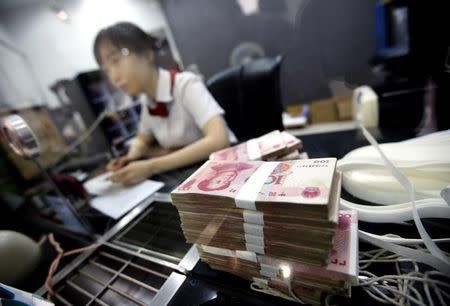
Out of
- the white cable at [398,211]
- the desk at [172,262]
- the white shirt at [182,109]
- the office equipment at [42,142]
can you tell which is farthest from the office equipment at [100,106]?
the white cable at [398,211]

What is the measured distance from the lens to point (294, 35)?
2887 millimetres

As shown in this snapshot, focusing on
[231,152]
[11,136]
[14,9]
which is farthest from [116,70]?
[14,9]

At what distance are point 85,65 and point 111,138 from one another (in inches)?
35.7

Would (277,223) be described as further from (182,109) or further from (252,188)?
(182,109)

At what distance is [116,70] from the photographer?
3.89ft

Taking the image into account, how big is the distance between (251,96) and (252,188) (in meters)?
1.07

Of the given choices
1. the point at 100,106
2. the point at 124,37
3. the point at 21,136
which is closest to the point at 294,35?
the point at 124,37

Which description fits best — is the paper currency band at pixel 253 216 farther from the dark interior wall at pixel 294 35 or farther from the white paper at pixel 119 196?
the dark interior wall at pixel 294 35

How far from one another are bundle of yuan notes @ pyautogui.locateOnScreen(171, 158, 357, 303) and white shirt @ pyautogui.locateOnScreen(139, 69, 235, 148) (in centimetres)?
78

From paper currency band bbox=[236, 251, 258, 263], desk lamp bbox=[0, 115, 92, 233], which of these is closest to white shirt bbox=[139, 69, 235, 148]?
desk lamp bbox=[0, 115, 92, 233]

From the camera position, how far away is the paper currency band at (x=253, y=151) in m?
0.66

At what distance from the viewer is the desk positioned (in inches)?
17.9

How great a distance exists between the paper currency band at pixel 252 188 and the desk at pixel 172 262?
8.6 inches

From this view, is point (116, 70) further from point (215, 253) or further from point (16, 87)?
point (16, 87)
